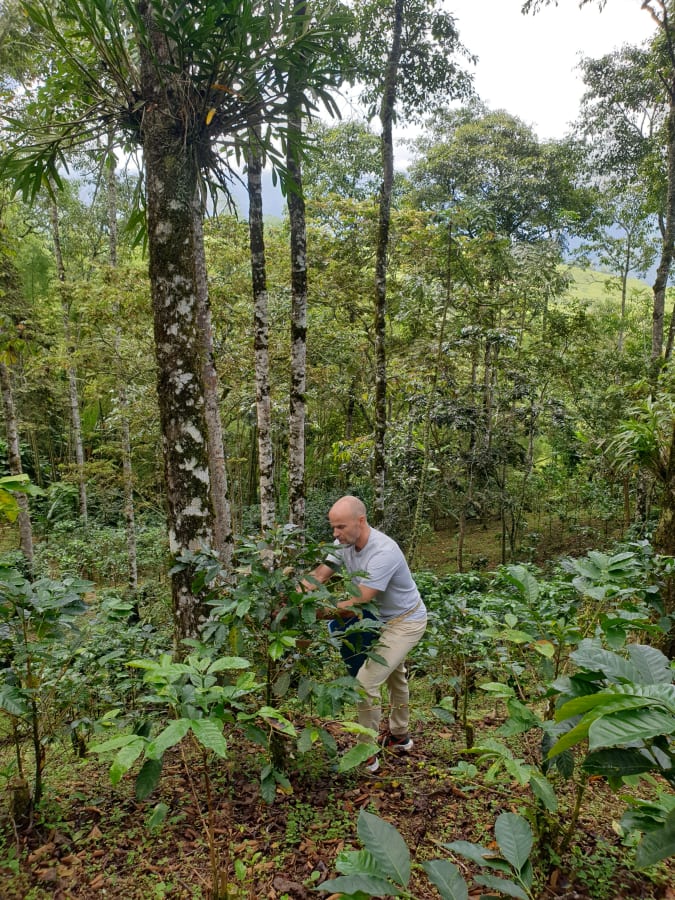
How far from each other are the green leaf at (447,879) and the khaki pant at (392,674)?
1.65m

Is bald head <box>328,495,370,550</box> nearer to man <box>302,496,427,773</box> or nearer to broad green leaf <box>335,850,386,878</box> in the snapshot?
man <box>302,496,427,773</box>

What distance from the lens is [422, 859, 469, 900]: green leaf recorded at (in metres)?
0.86

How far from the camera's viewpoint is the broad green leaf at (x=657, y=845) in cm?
88

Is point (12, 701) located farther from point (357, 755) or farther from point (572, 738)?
point (572, 738)

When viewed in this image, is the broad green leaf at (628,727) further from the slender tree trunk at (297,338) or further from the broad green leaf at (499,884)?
the slender tree trunk at (297,338)

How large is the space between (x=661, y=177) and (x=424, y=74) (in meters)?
6.51

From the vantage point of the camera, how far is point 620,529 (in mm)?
10781

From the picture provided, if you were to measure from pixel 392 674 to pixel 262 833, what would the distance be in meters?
1.12

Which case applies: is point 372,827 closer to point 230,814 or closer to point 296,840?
point 296,840

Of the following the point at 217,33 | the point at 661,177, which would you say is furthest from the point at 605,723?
the point at 661,177

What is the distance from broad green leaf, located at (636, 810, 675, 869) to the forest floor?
71 centimetres

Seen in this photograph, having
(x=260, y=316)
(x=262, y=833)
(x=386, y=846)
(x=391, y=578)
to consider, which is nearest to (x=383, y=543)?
(x=391, y=578)

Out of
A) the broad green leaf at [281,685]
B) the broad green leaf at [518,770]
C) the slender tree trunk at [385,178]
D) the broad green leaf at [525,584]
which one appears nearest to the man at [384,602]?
the broad green leaf at [281,685]

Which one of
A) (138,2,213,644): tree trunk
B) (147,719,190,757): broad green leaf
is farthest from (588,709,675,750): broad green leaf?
(138,2,213,644): tree trunk
